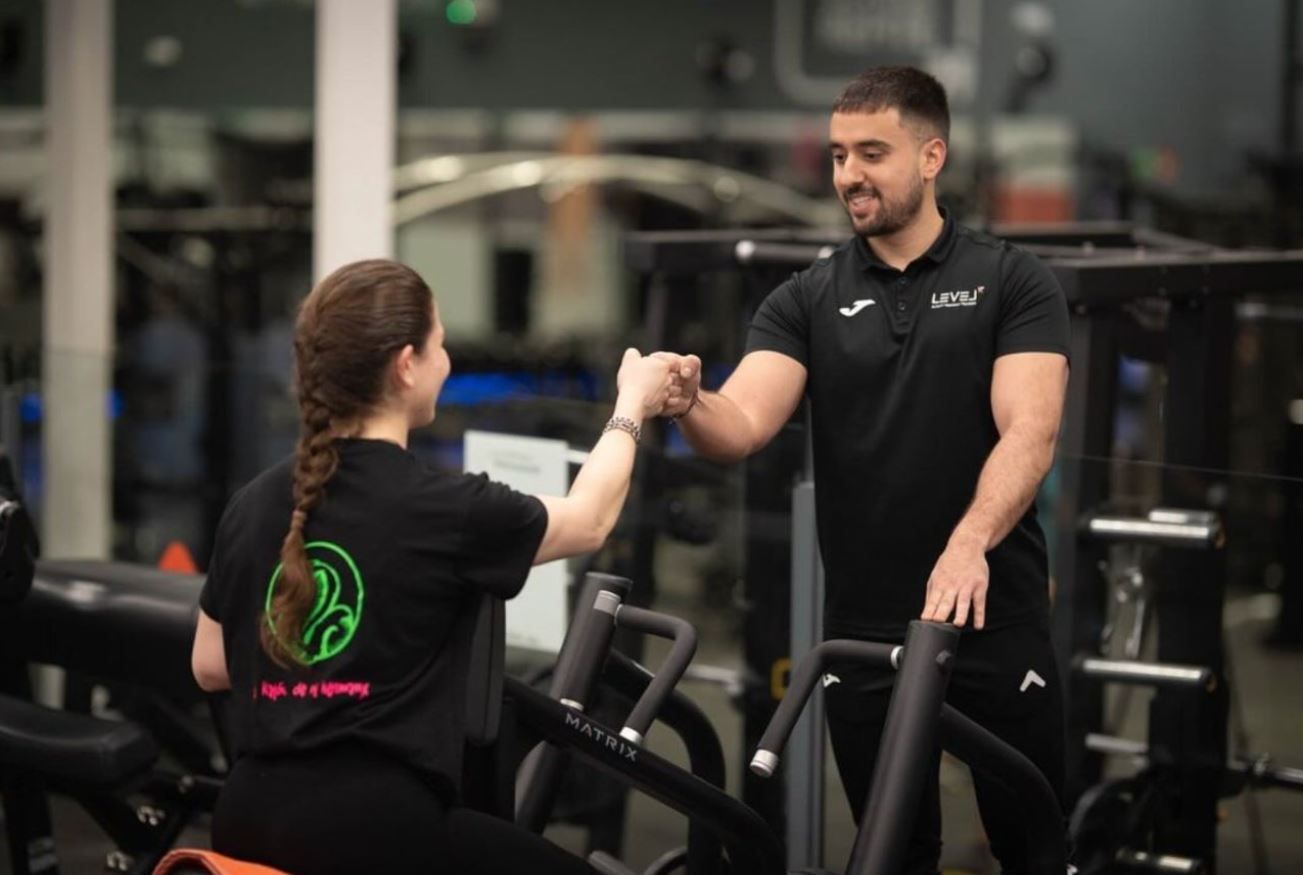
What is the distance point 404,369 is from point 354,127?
2966 mm

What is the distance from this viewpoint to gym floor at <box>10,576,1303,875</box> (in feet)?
12.0

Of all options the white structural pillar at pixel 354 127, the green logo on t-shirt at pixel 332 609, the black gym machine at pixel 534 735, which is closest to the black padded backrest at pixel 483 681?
the black gym machine at pixel 534 735

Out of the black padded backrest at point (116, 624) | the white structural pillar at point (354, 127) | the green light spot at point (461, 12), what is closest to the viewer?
the black padded backrest at point (116, 624)

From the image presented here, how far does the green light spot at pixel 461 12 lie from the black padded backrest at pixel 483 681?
6.55 meters

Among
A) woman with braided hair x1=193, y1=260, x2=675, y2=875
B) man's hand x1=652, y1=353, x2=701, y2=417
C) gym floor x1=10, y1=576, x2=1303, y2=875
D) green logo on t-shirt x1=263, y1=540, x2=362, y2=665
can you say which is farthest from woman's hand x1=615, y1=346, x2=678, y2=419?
gym floor x1=10, y1=576, x2=1303, y2=875

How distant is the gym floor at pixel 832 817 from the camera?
12.0 feet

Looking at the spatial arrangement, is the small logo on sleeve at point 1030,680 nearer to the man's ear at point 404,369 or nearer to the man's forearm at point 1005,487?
the man's forearm at point 1005,487

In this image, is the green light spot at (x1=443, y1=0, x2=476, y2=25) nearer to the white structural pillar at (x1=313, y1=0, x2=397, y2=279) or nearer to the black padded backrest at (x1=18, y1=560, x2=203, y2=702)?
the white structural pillar at (x1=313, y1=0, x2=397, y2=279)

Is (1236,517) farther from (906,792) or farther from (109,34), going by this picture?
(906,792)

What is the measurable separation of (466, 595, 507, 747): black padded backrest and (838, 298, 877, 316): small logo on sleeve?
2.82 ft

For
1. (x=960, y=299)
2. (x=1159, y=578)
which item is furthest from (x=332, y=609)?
(x=1159, y=578)

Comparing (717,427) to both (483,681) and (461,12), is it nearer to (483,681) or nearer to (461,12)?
(483,681)

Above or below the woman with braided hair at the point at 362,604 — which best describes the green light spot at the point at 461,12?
above

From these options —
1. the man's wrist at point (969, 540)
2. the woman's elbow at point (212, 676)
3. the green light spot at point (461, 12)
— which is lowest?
the woman's elbow at point (212, 676)
